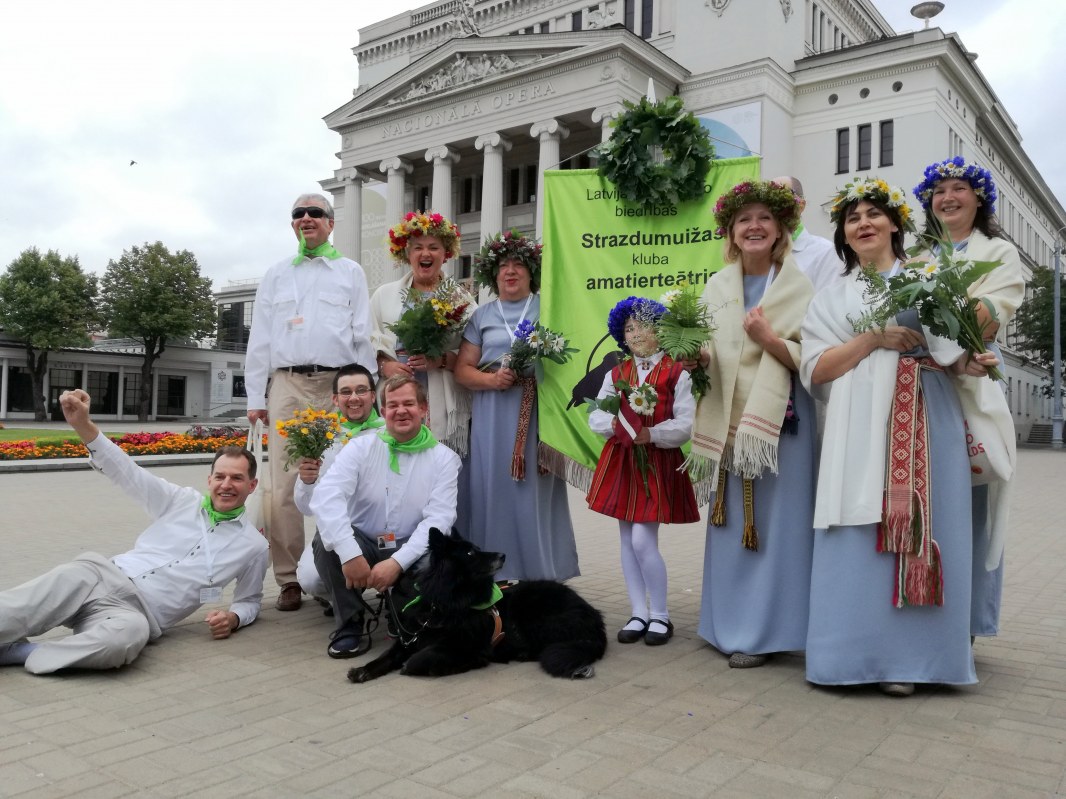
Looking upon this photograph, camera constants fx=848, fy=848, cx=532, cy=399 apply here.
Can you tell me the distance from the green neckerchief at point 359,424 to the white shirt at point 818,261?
2.81m

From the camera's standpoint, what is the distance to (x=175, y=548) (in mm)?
4895

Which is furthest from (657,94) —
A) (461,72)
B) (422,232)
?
(422,232)

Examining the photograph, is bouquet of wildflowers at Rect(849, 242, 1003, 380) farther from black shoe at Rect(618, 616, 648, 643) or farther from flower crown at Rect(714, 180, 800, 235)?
black shoe at Rect(618, 616, 648, 643)

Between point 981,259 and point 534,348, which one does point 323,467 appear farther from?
point 981,259

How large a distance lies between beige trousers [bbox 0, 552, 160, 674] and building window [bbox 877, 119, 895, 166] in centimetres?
4212

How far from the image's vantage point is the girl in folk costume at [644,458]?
5027 mm

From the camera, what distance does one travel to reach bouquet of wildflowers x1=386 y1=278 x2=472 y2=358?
5.73m

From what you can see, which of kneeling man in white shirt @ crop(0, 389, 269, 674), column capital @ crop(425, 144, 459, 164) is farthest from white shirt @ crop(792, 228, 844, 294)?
column capital @ crop(425, 144, 459, 164)

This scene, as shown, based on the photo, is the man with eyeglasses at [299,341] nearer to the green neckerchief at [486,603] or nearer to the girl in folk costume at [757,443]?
the green neckerchief at [486,603]

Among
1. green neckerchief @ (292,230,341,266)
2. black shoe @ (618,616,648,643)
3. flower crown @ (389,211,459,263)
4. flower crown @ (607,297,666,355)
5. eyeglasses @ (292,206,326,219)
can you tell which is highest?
eyeglasses @ (292,206,326,219)

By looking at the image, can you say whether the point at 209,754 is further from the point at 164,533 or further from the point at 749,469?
the point at 749,469

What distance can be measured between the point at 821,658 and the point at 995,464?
4.11 feet

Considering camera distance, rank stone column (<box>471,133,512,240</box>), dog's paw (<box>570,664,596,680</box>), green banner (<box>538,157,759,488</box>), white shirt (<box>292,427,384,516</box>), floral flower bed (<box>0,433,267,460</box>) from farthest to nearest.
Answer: stone column (<box>471,133,512,240</box>), floral flower bed (<box>0,433,267,460</box>), green banner (<box>538,157,759,488</box>), white shirt (<box>292,427,384,516</box>), dog's paw (<box>570,664,596,680</box>)

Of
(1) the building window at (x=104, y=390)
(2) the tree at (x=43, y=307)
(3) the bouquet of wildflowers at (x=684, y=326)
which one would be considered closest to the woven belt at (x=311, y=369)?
(3) the bouquet of wildflowers at (x=684, y=326)
